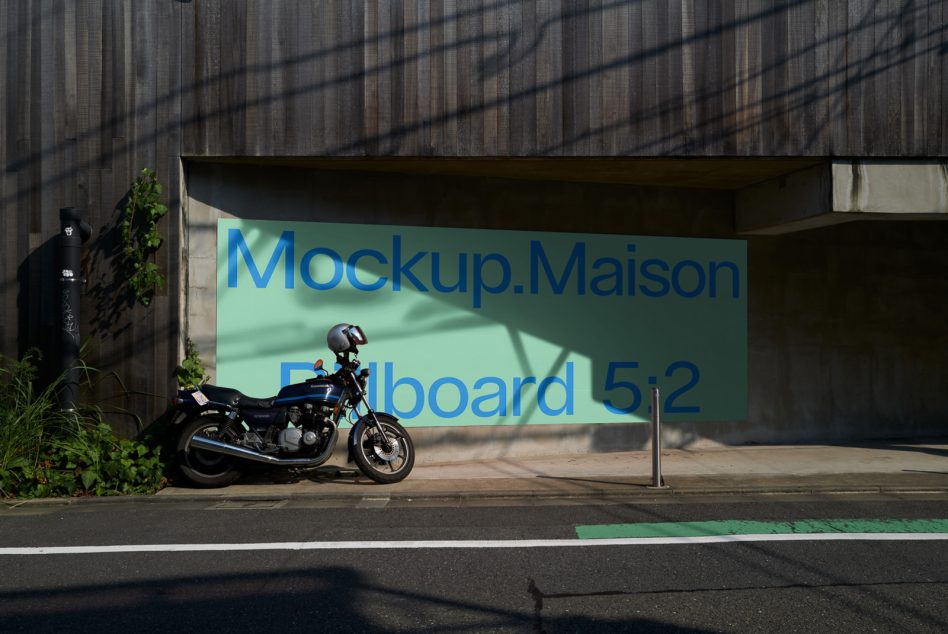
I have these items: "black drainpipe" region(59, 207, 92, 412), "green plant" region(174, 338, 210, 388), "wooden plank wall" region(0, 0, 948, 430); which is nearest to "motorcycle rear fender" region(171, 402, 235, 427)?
"green plant" region(174, 338, 210, 388)

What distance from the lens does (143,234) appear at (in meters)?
8.16

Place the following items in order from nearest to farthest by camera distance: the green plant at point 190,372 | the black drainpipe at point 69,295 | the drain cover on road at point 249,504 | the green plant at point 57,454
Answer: the drain cover on road at point 249,504 < the green plant at point 57,454 < the black drainpipe at point 69,295 < the green plant at point 190,372

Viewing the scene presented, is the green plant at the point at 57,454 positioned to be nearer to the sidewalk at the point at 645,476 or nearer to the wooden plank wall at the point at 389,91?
the sidewalk at the point at 645,476

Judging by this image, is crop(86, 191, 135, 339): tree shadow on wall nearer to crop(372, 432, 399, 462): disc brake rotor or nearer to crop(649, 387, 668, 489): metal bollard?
crop(372, 432, 399, 462): disc brake rotor

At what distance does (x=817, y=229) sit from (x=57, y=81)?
9.96 metres

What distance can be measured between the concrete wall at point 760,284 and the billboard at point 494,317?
18 centimetres

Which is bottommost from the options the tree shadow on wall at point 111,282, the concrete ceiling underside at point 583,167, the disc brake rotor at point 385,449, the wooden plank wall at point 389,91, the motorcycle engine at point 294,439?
the disc brake rotor at point 385,449

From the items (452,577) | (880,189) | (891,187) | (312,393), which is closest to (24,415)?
(312,393)

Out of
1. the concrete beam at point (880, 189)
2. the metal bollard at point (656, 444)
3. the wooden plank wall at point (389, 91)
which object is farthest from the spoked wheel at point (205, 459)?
the concrete beam at point (880, 189)

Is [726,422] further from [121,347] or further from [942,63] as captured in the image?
[121,347]

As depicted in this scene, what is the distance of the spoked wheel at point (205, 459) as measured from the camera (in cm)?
756

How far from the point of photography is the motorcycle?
7.57 metres

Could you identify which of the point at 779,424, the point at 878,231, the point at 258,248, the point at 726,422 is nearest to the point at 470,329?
the point at 258,248

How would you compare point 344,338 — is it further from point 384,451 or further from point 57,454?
point 57,454
